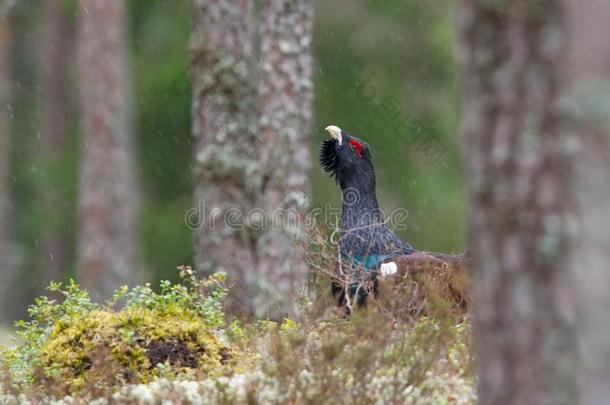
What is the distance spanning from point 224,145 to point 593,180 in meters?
8.20

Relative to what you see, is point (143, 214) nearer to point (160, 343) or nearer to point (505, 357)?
point (160, 343)

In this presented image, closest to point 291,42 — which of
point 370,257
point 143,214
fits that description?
point 370,257

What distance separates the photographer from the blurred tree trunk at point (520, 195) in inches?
158

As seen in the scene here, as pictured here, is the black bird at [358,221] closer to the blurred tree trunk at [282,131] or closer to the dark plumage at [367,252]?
the dark plumage at [367,252]

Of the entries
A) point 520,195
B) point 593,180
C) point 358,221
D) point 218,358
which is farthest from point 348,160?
point 593,180

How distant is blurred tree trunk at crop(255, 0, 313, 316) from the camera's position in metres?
11.6

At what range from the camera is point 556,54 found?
3992 millimetres

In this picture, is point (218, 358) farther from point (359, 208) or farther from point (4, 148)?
point (4, 148)

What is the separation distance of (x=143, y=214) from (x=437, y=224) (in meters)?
5.11

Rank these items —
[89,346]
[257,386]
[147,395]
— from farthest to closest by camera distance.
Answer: [89,346]
[147,395]
[257,386]

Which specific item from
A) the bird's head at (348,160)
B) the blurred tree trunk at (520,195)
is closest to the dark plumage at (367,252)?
the bird's head at (348,160)

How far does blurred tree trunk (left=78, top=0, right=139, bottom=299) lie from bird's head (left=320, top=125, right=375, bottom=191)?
914 cm

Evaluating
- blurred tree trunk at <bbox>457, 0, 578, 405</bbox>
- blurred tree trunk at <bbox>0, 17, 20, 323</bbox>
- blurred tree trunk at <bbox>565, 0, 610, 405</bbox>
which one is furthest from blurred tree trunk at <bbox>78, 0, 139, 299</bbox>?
blurred tree trunk at <bbox>565, 0, 610, 405</bbox>

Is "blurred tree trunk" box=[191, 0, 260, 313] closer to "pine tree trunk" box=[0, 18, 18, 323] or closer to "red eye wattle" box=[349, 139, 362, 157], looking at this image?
"red eye wattle" box=[349, 139, 362, 157]
